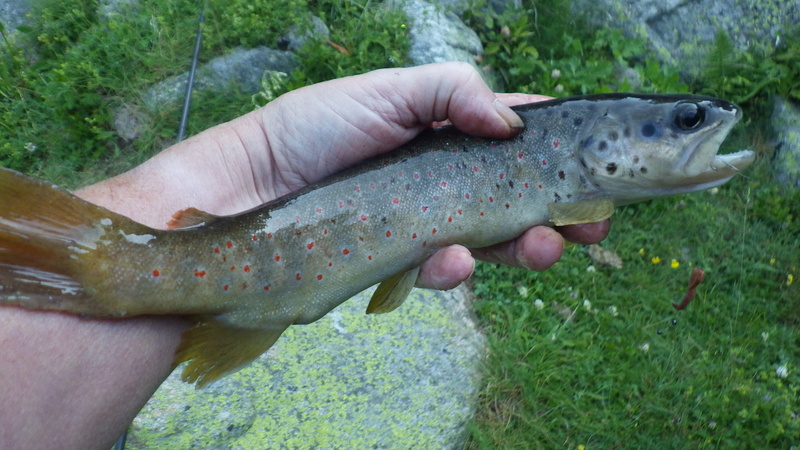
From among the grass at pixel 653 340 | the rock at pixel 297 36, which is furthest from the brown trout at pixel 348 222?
the rock at pixel 297 36

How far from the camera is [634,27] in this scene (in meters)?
6.01

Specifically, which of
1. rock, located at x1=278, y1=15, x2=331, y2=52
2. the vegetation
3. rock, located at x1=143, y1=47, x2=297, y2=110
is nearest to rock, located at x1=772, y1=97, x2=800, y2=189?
the vegetation

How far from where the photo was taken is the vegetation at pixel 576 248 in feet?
13.1

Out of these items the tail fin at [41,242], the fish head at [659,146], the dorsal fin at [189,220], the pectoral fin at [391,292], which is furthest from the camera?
the pectoral fin at [391,292]

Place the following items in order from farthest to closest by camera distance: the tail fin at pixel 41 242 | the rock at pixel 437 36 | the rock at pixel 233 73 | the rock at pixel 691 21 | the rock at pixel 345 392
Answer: the rock at pixel 691 21
the rock at pixel 233 73
the rock at pixel 437 36
the rock at pixel 345 392
the tail fin at pixel 41 242

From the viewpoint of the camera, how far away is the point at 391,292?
2.87 m

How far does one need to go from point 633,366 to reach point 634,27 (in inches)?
146

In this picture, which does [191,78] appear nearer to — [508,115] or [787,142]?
[508,115]

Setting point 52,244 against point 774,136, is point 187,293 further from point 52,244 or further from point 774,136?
point 774,136

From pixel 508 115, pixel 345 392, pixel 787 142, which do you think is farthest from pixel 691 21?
pixel 345 392

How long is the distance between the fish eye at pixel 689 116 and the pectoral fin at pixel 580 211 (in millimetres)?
494

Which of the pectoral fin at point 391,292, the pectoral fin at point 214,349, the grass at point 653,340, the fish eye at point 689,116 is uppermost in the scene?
the fish eye at point 689,116

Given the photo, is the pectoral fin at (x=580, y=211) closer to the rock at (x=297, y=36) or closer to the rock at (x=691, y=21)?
the rock at (x=297, y=36)

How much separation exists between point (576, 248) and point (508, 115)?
2.22 m
